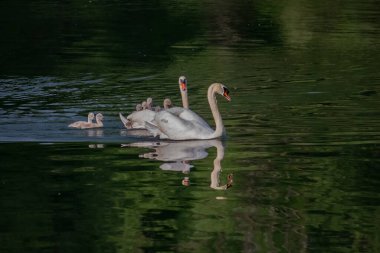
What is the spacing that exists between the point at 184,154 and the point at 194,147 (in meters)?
0.71

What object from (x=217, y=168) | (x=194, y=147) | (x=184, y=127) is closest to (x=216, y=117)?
(x=184, y=127)

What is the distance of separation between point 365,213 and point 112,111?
9801mm

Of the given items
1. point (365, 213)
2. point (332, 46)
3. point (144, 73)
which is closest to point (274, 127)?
point (365, 213)

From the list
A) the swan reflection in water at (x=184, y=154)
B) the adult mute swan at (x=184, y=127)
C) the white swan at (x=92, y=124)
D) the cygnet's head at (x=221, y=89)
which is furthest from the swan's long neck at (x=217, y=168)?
the white swan at (x=92, y=124)

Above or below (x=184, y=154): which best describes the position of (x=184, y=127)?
above

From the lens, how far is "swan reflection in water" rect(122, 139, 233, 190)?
1677 centimetres

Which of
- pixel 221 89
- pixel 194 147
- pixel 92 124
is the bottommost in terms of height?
pixel 194 147

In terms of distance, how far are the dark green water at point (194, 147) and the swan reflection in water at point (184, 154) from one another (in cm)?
3

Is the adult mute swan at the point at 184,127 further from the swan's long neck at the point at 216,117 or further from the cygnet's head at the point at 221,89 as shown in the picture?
the cygnet's head at the point at 221,89

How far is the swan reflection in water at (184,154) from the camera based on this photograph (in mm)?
16766

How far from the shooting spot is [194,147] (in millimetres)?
19578

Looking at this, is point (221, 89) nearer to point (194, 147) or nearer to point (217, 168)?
point (194, 147)

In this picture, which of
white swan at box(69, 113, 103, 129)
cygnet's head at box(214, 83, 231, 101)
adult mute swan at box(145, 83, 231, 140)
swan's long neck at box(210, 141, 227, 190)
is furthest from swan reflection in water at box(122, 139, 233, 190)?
white swan at box(69, 113, 103, 129)

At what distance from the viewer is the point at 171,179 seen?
16.6m
